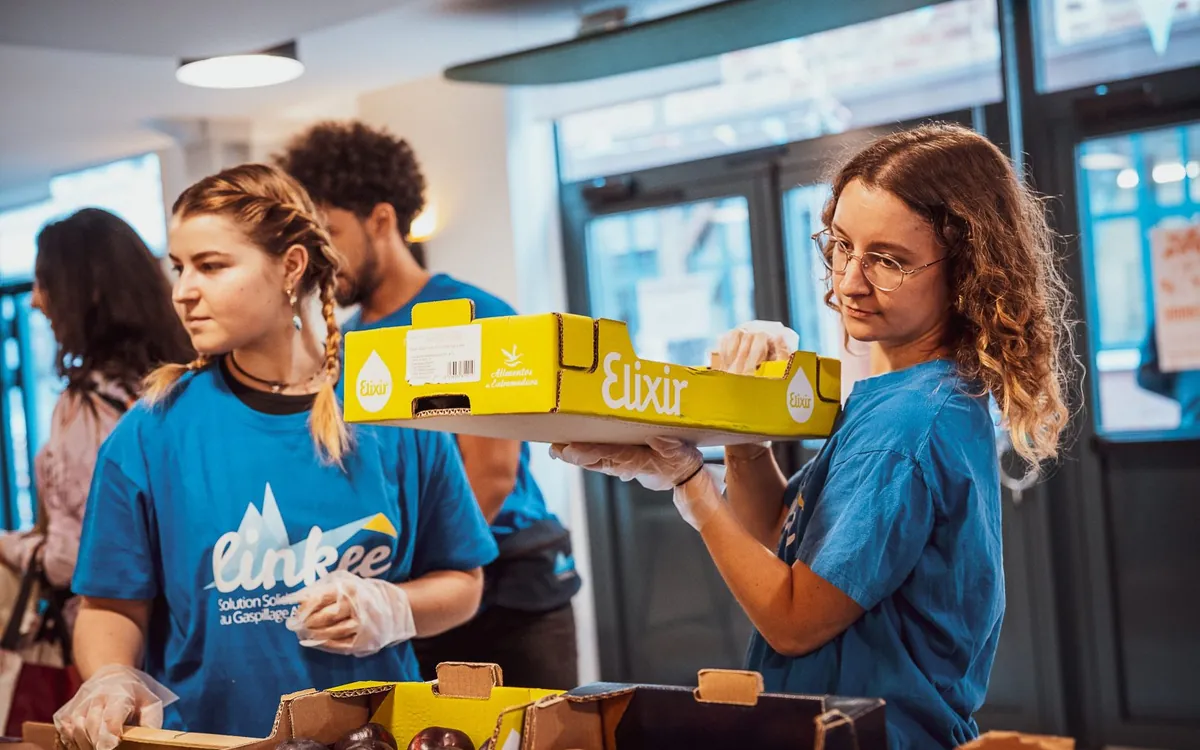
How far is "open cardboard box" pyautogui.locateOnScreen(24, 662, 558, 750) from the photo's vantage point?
47.8 inches

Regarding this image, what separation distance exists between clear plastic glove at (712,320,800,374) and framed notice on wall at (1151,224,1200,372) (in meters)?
2.98

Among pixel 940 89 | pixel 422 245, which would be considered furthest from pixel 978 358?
pixel 422 245

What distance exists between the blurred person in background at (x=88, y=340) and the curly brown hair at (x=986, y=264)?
1.62 m

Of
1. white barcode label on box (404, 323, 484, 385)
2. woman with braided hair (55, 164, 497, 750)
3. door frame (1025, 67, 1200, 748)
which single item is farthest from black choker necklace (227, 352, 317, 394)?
door frame (1025, 67, 1200, 748)

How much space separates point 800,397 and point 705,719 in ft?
1.34

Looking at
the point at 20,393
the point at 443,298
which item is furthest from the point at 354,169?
the point at 20,393

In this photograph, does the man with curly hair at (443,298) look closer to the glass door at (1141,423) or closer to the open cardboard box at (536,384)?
the open cardboard box at (536,384)

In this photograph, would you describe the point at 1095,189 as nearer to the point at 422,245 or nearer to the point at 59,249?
the point at 422,245

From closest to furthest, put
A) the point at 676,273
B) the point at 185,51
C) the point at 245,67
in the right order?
the point at 185,51 → the point at 245,67 → the point at 676,273

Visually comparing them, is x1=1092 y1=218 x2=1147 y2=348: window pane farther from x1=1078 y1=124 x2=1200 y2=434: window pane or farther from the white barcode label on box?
the white barcode label on box

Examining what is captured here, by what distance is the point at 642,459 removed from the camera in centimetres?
133

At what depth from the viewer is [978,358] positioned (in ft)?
4.33

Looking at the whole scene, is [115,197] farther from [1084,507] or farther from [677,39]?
[1084,507]

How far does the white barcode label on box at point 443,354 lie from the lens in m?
1.08
